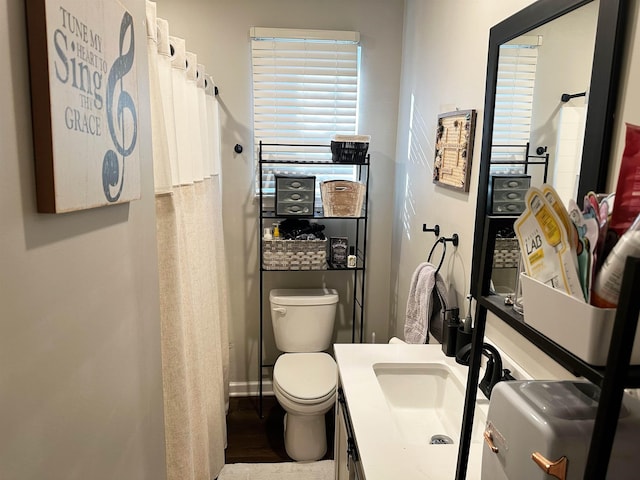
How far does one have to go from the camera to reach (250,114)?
286 centimetres

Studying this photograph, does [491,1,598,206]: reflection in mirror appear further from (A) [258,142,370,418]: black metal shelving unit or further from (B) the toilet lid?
(B) the toilet lid

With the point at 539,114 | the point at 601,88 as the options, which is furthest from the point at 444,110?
the point at 601,88

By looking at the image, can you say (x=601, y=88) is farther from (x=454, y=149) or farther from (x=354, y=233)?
(x=354, y=233)

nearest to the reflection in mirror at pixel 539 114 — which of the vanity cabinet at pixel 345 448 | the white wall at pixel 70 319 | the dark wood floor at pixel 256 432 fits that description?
the vanity cabinet at pixel 345 448

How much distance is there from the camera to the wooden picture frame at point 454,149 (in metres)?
1.77

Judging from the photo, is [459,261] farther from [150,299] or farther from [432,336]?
[150,299]

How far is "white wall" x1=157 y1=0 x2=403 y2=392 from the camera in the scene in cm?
276

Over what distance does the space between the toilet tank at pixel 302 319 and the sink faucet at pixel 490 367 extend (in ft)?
4.56

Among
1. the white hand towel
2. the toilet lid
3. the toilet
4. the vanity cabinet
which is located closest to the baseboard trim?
the toilet

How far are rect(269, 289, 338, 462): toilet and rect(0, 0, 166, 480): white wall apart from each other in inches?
47.0

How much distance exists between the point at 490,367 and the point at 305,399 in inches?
48.0

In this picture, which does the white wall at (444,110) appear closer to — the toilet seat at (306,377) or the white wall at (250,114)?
the white wall at (250,114)

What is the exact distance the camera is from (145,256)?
1.24m

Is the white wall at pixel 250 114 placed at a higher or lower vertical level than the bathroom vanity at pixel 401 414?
higher
